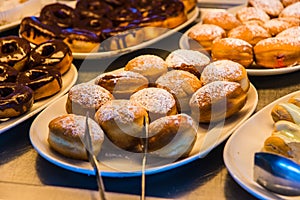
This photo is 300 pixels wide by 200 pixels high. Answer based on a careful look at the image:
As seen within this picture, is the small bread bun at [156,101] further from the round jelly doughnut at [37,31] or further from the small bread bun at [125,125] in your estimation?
the round jelly doughnut at [37,31]

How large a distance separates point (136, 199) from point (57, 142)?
0.54 feet

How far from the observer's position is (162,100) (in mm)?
809

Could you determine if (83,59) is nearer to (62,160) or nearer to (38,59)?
(38,59)

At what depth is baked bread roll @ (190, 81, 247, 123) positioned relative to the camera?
811mm

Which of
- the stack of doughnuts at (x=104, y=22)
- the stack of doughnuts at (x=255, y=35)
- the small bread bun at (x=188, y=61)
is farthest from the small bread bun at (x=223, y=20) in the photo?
the small bread bun at (x=188, y=61)

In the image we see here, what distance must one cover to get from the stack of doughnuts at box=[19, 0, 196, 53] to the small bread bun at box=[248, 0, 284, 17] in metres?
0.21

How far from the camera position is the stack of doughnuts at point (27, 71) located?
0.87 m

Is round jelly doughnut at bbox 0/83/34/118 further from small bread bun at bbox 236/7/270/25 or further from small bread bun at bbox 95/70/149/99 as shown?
small bread bun at bbox 236/7/270/25

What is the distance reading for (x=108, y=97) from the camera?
0.84m

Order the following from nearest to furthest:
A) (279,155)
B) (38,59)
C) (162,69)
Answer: (279,155) < (162,69) < (38,59)

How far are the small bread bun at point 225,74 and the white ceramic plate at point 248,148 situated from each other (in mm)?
79

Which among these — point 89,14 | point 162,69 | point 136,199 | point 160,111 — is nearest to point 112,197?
point 136,199

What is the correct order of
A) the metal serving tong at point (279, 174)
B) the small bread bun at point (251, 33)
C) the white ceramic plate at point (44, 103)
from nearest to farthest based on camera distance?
the metal serving tong at point (279, 174) < the white ceramic plate at point (44, 103) < the small bread bun at point (251, 33)

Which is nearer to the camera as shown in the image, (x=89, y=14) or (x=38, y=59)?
(x=38, y=59)
